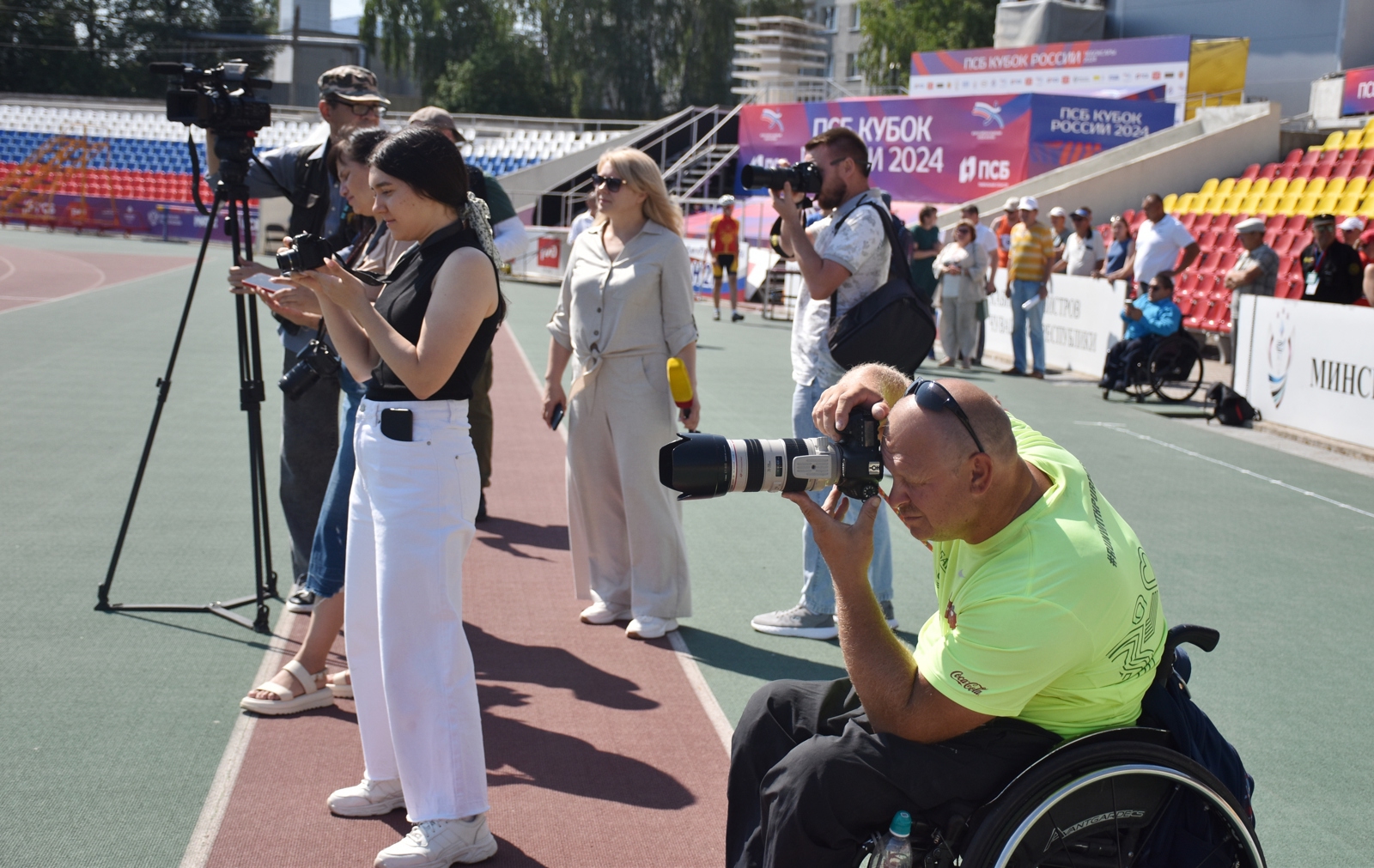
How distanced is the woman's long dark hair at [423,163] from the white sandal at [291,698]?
5.87 feet

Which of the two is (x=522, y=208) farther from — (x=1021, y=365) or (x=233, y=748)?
(x=233, y=748)

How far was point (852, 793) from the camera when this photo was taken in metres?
2.32

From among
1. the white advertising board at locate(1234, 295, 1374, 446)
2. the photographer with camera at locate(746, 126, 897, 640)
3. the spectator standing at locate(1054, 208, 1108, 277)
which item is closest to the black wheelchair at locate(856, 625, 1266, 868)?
the photographer with camera at locate(746, 126, 897, 640)

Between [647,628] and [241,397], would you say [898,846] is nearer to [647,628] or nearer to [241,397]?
[647,628]

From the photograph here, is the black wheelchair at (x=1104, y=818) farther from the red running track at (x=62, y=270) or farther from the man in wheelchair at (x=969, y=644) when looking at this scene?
the red running track at (x=62, y=270)

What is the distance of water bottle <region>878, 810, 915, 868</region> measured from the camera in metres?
2.26

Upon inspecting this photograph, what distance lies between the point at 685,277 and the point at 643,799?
7.23ft

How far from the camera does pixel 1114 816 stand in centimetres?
230

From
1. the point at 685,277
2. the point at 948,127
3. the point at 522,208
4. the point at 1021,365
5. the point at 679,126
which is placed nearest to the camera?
the point at 685,277

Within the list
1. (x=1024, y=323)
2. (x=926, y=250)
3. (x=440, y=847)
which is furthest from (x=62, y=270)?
(x=440, y=847)

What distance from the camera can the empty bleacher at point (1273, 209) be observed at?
55.9 ft

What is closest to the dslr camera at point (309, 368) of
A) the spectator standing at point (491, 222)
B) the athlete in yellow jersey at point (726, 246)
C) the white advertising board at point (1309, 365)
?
the spectator standing at point (491, 222)

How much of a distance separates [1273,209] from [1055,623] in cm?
1943

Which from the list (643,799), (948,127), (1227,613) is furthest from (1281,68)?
(643,799)
